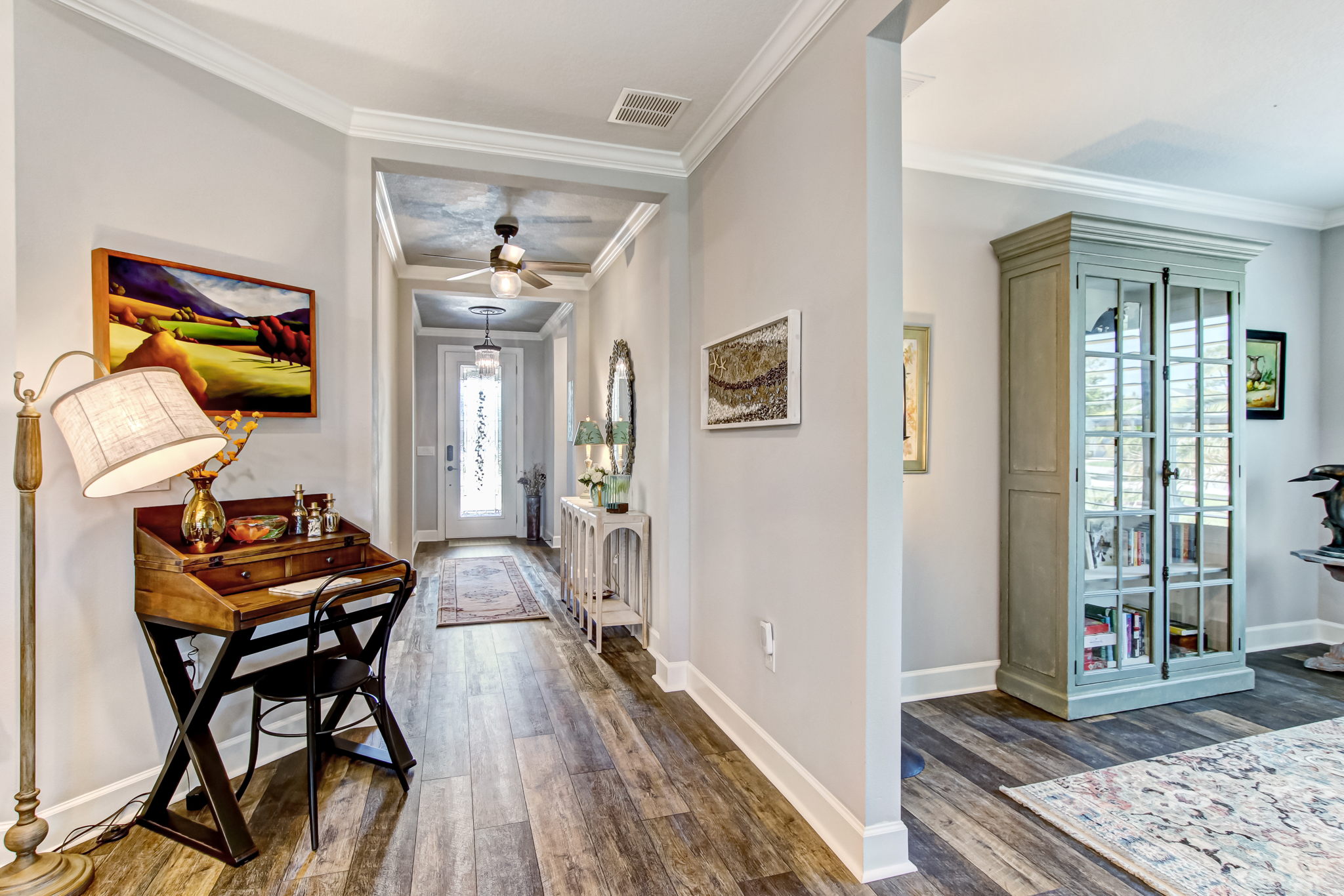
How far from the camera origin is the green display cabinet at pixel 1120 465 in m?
3.05

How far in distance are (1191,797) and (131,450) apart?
3.51 meters

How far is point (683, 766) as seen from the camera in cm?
260

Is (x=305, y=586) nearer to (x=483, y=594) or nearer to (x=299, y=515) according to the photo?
(x=299, y=515)

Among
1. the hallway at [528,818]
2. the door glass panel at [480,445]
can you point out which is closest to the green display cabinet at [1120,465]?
the hallway at [528,818]

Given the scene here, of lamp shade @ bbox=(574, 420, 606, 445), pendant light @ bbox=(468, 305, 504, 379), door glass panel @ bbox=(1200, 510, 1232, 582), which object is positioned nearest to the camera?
door glass panel @ bbox=(1200, 510, 1232, 582)

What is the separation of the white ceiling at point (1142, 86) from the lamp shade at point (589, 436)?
268cm

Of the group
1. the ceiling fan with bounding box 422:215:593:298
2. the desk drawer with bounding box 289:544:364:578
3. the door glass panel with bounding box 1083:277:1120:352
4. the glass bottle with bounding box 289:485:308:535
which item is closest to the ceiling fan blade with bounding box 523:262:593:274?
the ceiling fan with bounding box 422:215:593:298

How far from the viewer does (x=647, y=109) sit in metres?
2.92

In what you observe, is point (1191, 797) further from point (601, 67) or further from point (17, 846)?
point (17, 846)

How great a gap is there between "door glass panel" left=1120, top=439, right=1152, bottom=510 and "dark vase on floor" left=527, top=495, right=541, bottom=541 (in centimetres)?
634

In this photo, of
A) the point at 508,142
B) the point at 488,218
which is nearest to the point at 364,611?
the point at 508,142

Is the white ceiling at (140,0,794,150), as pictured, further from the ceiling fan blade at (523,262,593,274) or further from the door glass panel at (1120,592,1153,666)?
the door glass panel at (1120,592,1153,666)

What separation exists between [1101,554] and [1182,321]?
1187 mm

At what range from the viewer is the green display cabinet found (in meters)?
3.05
